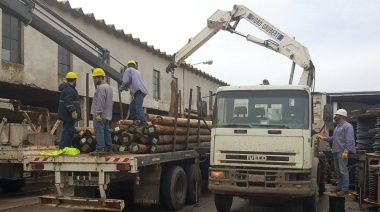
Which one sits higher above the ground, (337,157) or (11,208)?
(337,157)

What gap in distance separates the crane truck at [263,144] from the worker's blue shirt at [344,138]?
91cm

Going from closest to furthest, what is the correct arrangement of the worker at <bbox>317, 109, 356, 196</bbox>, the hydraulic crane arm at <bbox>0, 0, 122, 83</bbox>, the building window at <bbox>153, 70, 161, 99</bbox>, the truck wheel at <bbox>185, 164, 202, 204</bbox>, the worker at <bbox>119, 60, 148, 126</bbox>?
the worker at <bbox>317, 109, 356, 196</bbox>
the hydraulic crane arm at <bbox>0, 0, 122, 83</bbox>
the worker at <bbox>119, 60, 148, 126</bbox>
the truck wheel at <bbox>185, 164, 202, 204</bbox>
the building window at <bbox>153, 70, 161, 99</bbox>

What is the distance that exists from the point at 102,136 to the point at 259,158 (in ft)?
9.65

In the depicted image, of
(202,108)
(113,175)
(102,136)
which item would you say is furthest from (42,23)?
(113,175)

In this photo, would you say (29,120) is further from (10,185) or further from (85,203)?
(85,203)

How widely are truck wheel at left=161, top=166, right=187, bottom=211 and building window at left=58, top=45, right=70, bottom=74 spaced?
8788 mm

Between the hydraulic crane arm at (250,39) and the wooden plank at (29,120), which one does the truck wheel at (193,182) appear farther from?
the wooden plank at (29,120)

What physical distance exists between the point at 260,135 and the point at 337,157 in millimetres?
2127

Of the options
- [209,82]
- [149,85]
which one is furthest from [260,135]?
[209,82]

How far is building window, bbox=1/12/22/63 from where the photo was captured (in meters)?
13.7

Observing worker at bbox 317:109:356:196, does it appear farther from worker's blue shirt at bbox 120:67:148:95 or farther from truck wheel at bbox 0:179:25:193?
truck wheel at bbox 0:179:25:193

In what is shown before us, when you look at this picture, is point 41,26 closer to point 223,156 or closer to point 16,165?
point 16,165

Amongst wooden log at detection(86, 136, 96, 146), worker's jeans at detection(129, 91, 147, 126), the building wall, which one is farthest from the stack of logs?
the building wall

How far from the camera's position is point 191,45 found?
1308 cm
